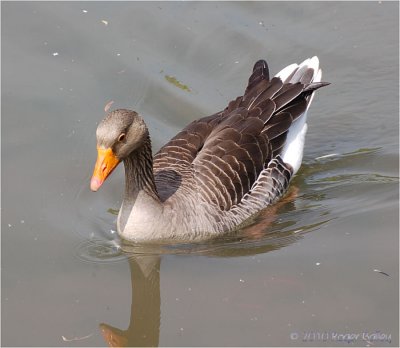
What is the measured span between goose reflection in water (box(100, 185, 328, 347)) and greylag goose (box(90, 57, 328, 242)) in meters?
0.13

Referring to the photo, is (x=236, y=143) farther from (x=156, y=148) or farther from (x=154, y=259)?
(x=154, y=259)

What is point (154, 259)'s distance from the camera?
7.92 m

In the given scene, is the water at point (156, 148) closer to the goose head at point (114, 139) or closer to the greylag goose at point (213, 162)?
the greylag goose at point (213, 162)

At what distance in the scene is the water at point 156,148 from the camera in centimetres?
701

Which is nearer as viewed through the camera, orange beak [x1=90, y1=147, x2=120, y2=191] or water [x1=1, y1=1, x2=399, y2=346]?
water [x1=1, y1=1, x2=399, y2=346]

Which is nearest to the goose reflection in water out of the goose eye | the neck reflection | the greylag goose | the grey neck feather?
the neck reflection

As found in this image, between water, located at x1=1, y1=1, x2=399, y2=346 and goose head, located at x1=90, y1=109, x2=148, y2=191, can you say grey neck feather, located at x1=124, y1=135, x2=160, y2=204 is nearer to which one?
goose head, located at x1=90, y1=109, x2=148, y2=191

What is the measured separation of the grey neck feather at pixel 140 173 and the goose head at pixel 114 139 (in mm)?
237

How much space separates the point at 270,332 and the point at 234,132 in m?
2.55

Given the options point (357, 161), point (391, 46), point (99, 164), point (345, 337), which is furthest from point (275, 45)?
point (345, 337)

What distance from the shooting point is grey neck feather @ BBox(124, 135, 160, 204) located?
7797 millimetres

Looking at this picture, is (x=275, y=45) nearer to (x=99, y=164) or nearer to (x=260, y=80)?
(x=260, y=80)

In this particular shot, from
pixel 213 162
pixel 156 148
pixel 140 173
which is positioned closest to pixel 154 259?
pixel 140 173

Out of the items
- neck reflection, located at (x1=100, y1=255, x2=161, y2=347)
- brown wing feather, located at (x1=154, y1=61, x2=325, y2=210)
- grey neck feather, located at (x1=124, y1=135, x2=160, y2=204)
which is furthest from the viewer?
brown wing feather, located at (x1=154, y1=61, x2=325, y2=210)
